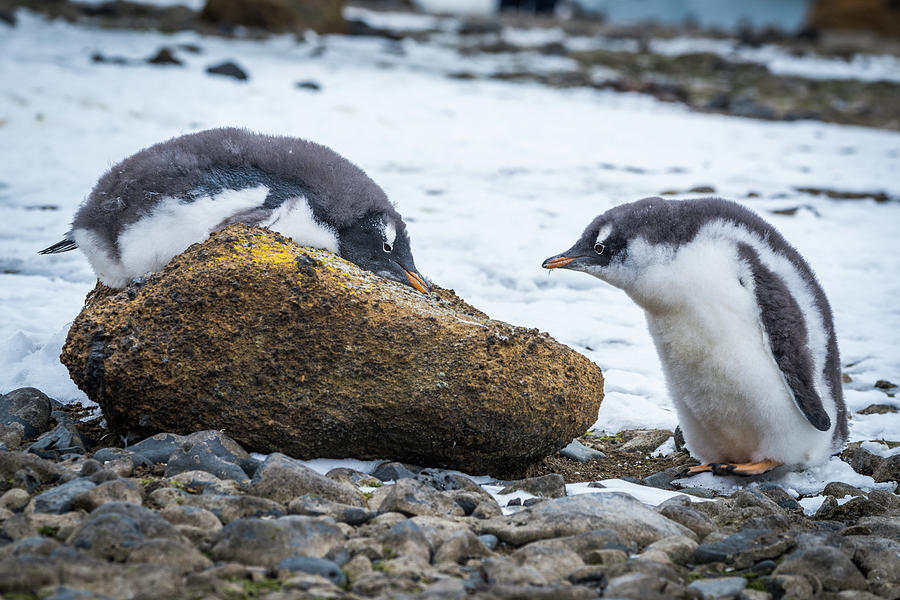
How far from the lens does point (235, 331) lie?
10.7ft

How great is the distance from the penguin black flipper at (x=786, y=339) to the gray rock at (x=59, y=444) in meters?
2.69

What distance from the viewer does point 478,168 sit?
8.96 metres

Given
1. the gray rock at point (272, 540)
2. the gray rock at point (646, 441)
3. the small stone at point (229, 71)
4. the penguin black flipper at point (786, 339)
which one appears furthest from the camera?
Answer: the small stone at point (229, 71)

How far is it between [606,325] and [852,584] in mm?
3008

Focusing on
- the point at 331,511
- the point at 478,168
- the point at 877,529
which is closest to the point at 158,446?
the point at 331,511

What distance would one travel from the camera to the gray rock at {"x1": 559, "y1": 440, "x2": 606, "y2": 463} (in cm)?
395

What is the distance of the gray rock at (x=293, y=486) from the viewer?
281cm

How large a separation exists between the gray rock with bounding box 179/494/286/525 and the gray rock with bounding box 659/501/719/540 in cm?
125

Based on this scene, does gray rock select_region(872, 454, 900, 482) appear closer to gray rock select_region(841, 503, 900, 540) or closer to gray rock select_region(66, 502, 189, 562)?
gray rock select_region(841, 503, 900, 540)

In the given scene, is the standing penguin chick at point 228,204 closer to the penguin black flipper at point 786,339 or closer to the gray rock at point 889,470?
the penguin black flipper at point 786,339

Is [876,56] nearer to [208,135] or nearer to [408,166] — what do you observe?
[408,166]

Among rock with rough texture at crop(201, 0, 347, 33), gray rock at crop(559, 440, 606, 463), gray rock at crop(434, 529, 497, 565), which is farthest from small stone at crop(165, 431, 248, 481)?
rock with rough texture at crop(201, 0, 347, 33)

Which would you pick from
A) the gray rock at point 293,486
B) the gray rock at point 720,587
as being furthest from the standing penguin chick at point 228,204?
the gray rock at point 720,587

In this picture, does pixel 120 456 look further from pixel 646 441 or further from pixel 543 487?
pixel 646 441
